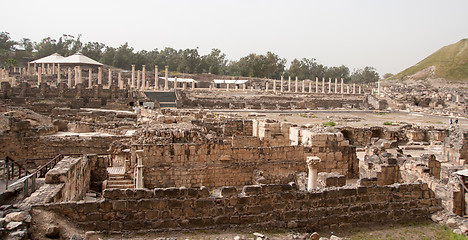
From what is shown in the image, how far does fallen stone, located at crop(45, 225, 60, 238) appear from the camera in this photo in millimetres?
5133

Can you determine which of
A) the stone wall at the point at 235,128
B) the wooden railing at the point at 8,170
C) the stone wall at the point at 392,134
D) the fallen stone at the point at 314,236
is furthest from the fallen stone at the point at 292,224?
the stone wall at the point at 392,134

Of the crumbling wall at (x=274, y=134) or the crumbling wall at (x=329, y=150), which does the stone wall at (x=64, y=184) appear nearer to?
the crumbling wall at (x=274, y=134)

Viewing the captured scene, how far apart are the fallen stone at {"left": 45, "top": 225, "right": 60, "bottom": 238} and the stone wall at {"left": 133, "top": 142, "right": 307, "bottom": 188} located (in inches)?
209

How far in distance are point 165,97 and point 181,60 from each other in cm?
4444

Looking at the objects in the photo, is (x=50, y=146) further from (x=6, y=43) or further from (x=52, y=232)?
(x=6, y=43)

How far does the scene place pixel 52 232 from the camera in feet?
16.9

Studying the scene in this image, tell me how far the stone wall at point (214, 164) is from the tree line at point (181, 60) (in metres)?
77.0

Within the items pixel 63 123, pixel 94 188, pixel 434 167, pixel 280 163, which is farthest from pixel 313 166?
pixel 63 123

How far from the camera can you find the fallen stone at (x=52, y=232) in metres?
5.13

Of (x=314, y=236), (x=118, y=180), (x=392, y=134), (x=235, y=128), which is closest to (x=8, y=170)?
(x=118, y=180)

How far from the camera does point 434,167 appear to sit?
11945mm

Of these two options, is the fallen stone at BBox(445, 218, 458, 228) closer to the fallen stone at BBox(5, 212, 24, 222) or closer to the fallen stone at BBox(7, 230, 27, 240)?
the fallen stone at BBox(7, 230, 27, 240)

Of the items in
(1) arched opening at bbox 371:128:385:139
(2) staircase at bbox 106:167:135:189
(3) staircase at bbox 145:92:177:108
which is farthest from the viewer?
(3) staircase at bbox 145:92:177:108

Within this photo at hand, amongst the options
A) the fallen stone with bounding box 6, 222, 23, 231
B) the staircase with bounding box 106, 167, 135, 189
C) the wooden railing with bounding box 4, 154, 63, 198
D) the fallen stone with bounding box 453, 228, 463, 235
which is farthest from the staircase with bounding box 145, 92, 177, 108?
the fallen stone with bounding box 6, 222, 23, 231
